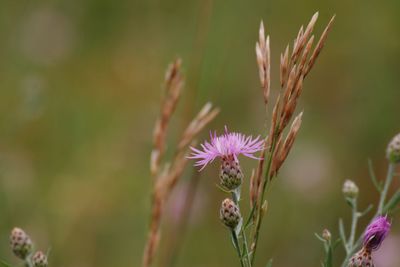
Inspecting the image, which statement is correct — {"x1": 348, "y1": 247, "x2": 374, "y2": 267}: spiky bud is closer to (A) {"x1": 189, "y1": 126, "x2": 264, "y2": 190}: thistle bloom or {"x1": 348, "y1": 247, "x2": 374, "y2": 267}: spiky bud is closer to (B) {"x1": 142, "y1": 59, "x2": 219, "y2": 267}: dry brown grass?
(A) {"x1": 189, "y1": 126, "x2": 264, "y2": 190}: thistle bloom

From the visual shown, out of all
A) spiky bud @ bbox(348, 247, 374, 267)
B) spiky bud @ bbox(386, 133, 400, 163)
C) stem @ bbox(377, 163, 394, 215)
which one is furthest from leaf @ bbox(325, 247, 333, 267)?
spiky bud @ bbox(386, 133, 400, 163)

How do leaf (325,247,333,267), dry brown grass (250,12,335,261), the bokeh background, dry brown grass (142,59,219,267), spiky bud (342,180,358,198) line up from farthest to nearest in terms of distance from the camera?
the bokeh background, dry brown grass (142,59,219,267), spiky bud (342,180,358,198), dry brown grass (250,12,335,261), leaf (325,247,333,267)

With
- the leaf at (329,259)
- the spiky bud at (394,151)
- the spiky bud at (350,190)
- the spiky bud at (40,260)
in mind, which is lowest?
the spiky bud at (40,260)

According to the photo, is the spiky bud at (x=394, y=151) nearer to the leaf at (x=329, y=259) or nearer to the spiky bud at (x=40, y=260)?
the leaf at (x=329, y=259)

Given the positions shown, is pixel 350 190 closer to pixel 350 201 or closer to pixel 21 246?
pixel 350 201

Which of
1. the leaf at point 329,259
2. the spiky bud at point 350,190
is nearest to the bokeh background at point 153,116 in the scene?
the spiky bud at point 350,190

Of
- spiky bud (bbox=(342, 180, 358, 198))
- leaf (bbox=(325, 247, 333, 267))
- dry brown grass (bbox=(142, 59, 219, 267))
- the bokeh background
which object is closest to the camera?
leaf (bbox=(325, 247, 333, 267))

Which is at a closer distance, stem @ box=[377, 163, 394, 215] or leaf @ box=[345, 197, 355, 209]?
stem @ box=[377, 163, 394, 215]

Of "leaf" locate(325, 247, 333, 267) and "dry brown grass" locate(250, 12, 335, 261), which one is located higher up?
"dry brown grass" locate(250, 12, 335, 261)
